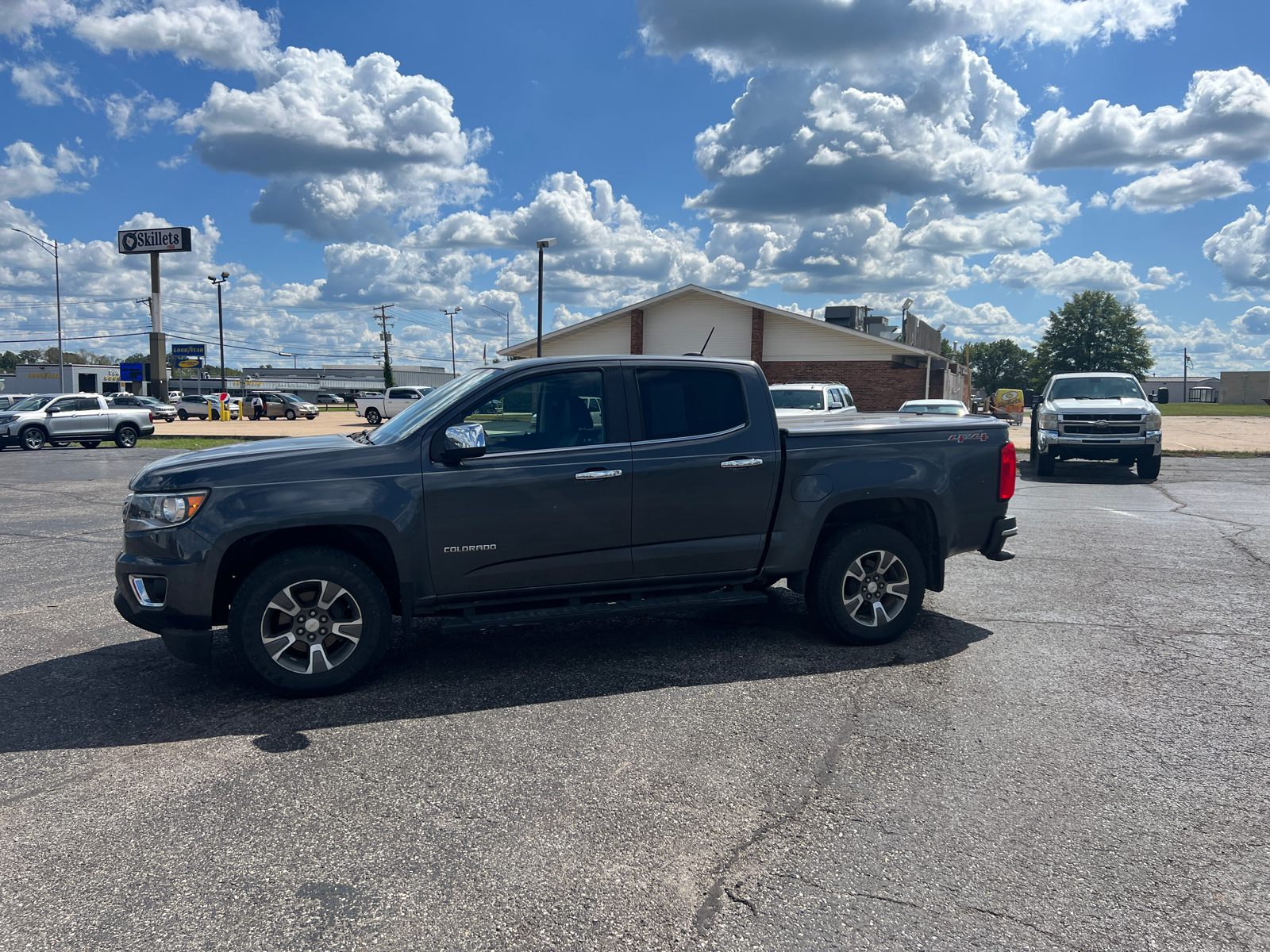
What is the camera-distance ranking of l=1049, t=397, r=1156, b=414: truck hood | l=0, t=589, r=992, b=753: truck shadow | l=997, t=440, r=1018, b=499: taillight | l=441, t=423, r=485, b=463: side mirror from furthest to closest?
l=1049, t=397, r=1156, b=414: truck hood
l=997, t=440, r=1018, b=499: taillight
l=441, t=423, r=485, b=463: side mirror
l=0, t=589, r=992, b=753: truck shadow

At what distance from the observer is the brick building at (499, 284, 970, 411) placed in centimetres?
3528

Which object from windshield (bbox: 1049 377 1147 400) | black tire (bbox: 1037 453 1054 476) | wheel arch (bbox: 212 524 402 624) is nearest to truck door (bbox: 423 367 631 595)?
wheel arch (bbox: 212 524 402 624)

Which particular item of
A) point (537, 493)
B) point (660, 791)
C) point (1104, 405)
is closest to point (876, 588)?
point (537, 493)

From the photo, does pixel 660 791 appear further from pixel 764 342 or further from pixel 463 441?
pixel 764 342

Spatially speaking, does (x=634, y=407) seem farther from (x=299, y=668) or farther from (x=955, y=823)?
(x=955, y=823)

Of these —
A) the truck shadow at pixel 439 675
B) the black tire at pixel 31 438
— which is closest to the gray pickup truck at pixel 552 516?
the truck shadow at pixel 439 675

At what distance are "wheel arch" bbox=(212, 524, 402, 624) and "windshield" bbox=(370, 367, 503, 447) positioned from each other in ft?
1.73

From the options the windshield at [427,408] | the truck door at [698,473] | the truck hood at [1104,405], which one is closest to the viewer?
the windshield at [427,408]

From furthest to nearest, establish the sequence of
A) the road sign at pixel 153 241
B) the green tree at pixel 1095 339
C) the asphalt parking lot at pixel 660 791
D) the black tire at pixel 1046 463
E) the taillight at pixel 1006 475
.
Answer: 1. the green tree at pixel 1095 339
2. the road sign at pixel 153 241
3. the black tire at pixel 1046 463
4. the taillight at pixel 1006 475
5. the asphalt parking lot at pixel 660 791

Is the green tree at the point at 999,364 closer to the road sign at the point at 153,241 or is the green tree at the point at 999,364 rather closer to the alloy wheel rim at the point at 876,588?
the road sign at the point at 153,241

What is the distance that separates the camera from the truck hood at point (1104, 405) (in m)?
17.3

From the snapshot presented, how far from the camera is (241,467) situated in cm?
482

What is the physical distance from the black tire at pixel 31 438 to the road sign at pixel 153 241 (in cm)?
4312

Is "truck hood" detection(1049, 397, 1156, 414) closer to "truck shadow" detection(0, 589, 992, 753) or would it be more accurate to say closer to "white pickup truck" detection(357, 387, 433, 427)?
"truck shadow" detection(0, 589, 992, 753)
